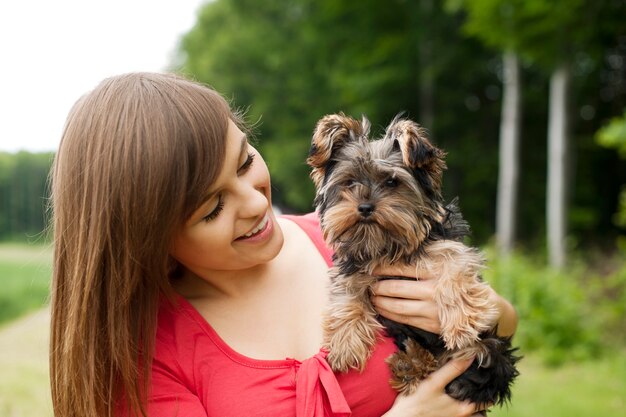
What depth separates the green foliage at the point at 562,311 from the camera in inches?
364

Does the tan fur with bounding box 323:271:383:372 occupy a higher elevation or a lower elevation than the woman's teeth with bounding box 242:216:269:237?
lower

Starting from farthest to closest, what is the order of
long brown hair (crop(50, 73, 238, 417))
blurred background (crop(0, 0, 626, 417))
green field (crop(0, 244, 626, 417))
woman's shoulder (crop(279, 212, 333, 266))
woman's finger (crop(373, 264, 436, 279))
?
blurred background (crop(0, 0, 626, 417))
green field (crop(0, 244, 626, 417))
woman's shoulder (crop(279, 212, 333, 266))
woman's finger (crop(373, 264, 436, 279))
long brown hair (crop(50, 73, 238, 417))

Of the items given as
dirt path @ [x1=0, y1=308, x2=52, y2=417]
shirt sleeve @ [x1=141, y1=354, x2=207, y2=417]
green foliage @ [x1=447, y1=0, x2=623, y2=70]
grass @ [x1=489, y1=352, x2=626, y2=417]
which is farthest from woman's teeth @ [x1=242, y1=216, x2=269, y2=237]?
green foliage @ [x1=447, y1=0, x2=623, y2=70]

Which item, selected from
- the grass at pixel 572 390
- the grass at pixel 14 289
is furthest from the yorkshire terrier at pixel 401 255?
the grass at pixel 14 289

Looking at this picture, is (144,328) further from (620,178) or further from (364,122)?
(620,178)

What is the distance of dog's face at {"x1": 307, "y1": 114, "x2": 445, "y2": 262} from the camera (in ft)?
8.59

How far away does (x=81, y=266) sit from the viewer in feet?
8.02

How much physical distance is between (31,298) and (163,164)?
10267 millimetres

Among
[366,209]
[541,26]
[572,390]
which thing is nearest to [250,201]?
[366,209]

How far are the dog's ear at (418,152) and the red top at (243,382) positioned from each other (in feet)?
2.38

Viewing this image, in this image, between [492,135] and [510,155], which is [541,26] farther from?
[492,135]

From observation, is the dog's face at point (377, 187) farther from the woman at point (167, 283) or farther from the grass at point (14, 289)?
the grass at point (14, 289)

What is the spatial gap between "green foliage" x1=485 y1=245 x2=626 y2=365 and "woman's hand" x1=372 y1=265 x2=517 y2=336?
23.5ft

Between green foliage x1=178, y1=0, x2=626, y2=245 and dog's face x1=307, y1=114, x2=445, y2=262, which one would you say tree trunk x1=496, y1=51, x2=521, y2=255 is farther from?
dog's face x1=307, y1=114, x2=445, y2=262
